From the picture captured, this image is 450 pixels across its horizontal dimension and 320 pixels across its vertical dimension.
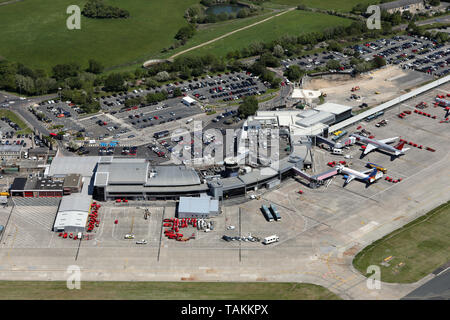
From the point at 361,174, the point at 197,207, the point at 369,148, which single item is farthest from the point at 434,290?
the point at 369,148

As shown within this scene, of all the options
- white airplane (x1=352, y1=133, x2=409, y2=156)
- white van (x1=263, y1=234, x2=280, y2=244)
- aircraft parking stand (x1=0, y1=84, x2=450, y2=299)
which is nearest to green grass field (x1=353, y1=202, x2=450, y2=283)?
aircraft parking stand (x1=0, y1=84, x2=450, y2=299)

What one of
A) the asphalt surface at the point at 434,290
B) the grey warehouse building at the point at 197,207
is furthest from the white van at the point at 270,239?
the asphalt surface at the point at 434,290

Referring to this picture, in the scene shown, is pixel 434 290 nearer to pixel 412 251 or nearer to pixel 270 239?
pixel 412 251

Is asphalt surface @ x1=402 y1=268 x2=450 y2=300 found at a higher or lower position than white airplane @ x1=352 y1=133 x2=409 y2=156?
lower

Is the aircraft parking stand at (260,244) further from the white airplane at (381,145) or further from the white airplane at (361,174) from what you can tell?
the white airplane at (381,145)

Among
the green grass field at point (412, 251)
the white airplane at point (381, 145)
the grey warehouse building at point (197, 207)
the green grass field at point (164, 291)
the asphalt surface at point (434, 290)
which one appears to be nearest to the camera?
the asphalt surface at point (434, 290)

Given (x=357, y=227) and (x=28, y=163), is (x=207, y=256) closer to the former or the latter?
(x=357, y=227)

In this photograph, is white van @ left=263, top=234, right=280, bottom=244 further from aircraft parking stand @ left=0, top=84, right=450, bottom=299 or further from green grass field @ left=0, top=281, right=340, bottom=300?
green grass field @ left=0, top=281, right=340, bottom=300
